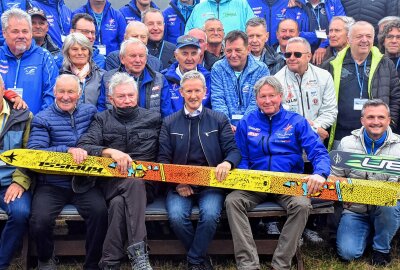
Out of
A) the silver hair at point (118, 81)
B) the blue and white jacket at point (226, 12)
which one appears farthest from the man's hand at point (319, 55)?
the silver hair at point (118, 81)

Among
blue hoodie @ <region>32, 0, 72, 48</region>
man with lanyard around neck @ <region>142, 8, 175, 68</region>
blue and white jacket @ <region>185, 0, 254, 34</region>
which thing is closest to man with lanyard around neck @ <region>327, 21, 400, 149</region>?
blue and white jacket @ <region>185, 0, 254, 34</region>

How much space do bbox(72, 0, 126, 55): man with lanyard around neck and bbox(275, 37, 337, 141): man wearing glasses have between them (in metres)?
2.36

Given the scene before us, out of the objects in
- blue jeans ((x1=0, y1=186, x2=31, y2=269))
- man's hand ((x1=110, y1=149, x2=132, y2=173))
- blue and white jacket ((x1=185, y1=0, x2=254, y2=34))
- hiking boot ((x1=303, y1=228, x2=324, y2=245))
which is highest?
blue and white jacket ((x1=185, y1=0, x2=254, y2=34))

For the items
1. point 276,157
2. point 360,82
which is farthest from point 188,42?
point 360,82

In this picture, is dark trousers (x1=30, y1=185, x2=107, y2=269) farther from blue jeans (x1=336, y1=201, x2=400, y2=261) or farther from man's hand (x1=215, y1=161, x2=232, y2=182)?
blue jeans (x1=336, y1=201, x2=400, y2=261)

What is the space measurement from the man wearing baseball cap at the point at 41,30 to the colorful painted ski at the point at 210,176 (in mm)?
1931

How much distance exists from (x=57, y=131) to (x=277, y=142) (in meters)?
1.87

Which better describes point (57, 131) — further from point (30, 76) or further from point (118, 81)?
point (30, 76)

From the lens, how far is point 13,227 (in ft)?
15.7

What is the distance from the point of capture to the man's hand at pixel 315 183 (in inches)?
189

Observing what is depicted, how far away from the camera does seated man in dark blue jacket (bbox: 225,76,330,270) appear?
476 centimetres

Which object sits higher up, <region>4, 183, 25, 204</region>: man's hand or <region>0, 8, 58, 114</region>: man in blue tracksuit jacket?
<region>0, 8, 58, 114</region>: man in blue tracksuit jacket

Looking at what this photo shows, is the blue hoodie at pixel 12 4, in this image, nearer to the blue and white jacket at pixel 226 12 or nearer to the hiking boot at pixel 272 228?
the blue and white jacket at pixel 226 12

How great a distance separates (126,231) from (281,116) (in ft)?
5.39
